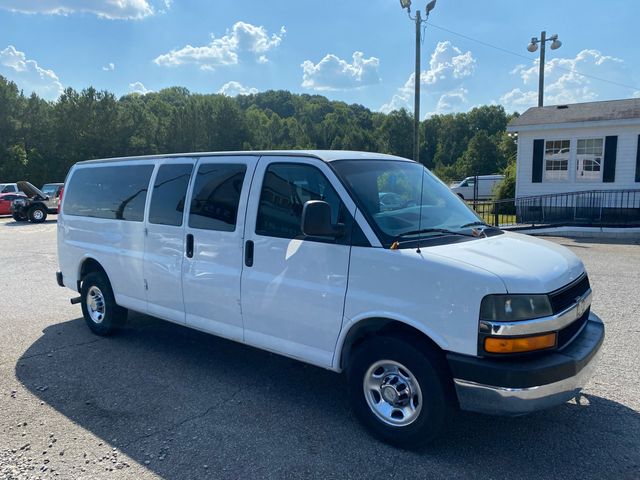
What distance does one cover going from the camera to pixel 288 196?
3979 millimetres

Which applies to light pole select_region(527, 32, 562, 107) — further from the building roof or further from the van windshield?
the van windshield

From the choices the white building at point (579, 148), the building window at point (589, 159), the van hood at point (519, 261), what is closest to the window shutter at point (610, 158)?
the white building at point (579, 148)

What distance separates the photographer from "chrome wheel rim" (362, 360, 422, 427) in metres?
3.34

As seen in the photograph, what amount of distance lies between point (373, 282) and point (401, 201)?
2.62ft

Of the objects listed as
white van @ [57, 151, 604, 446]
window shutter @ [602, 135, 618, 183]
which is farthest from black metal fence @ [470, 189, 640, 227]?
white van @ [57, 151, 604, 446]

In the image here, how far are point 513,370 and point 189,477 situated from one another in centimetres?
211

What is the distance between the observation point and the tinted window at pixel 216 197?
432cm

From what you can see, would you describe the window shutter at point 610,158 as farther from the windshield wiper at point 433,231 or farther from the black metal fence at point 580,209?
the windshield wiper at point 433,231

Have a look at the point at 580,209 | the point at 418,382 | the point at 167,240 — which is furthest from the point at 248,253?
the point at 580,209

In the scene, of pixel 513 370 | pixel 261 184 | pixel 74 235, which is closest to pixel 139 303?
pixel 74 235

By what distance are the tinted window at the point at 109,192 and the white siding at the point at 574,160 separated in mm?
15944

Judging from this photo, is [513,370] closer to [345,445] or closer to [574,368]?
[574,368]

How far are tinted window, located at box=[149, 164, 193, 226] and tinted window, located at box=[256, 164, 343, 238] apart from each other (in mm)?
1102

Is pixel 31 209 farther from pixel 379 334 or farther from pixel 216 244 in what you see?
pixel 379 334
